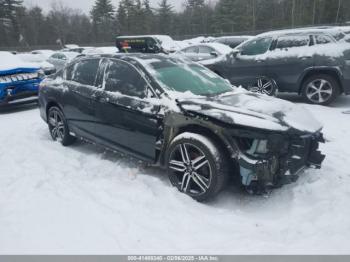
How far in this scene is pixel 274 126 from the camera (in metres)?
3.15

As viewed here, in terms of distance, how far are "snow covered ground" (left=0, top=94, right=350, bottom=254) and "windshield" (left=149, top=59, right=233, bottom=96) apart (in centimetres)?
122

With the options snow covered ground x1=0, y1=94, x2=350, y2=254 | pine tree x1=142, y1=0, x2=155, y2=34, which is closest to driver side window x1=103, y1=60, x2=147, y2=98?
snow covered ground x1=0, y1=94, x2=350, y2=254

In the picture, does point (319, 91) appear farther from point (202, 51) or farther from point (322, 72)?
point (202, 51)

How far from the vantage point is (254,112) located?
3359 millimetres

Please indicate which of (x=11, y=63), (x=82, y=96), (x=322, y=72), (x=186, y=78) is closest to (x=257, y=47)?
(x=322, y=72)

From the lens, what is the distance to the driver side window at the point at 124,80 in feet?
13.2

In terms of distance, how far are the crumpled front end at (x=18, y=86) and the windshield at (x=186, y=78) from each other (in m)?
5.17

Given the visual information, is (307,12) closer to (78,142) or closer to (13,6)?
(78,142)

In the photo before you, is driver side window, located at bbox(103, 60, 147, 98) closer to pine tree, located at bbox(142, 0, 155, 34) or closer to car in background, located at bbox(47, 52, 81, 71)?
car in background, located at bbox(47, 52, 81, 71)

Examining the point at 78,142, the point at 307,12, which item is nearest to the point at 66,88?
the point at 78,142

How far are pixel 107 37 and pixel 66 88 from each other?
5161 centimetres

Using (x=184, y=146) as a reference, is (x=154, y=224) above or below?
below

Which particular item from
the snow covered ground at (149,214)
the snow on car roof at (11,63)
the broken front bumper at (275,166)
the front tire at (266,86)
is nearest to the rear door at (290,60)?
the front tire at (266,86)

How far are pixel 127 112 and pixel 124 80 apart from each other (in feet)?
1.59
